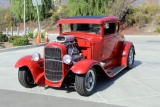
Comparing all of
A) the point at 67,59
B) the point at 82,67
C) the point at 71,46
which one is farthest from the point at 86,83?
the point at 71,46

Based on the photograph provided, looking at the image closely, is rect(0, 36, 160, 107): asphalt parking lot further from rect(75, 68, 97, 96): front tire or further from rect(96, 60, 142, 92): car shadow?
rect(75, 68, 97, 96): front tire

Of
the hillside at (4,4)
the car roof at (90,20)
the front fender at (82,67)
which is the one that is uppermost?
the hillside at (4,4)

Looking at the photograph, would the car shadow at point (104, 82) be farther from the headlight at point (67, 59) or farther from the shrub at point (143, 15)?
the shrub at point (143, 15)

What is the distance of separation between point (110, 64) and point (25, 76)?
258 cm

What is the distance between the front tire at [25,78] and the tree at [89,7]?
2036 centimetres

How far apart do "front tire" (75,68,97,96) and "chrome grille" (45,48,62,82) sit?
52cm

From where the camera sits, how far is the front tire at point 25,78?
625cm

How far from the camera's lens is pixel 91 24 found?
6.86 meters

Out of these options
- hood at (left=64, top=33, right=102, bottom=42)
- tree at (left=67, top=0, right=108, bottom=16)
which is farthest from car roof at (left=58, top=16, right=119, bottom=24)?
tree at (left=67, top=0, right=108, bottom=16)

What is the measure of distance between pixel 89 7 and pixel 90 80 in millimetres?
21239

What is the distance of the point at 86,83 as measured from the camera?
5707mm

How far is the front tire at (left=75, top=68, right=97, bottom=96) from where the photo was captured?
218 inches

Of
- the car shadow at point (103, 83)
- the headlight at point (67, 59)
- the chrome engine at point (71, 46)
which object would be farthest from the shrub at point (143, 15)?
the headlight at point (67, 59)

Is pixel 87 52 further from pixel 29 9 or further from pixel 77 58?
pixel 29 9
